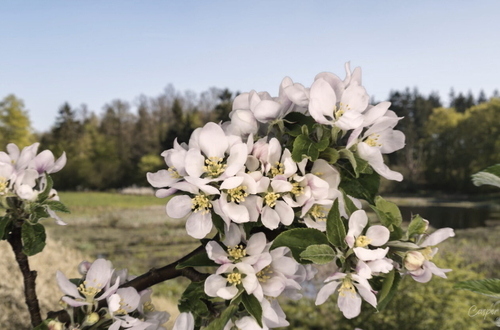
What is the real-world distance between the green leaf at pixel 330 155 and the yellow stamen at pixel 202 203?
179 mm

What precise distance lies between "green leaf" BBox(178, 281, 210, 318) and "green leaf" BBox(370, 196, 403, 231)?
29 centimetres

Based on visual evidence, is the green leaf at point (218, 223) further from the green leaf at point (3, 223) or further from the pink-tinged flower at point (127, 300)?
the green leaf at point (3, 223)

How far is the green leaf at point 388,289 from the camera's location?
557mm

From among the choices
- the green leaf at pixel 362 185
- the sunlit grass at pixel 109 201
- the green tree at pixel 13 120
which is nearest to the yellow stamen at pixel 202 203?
the green leaf at pixel 362 185

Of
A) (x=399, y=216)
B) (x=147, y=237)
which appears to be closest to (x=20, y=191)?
(x=399, y=216)

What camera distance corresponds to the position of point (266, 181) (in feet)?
1.90

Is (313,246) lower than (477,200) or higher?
higher

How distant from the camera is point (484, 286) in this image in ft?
1.99

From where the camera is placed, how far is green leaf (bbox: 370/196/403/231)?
22.7 inches

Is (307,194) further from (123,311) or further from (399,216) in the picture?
(123,311)

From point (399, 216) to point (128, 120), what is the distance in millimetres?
19013

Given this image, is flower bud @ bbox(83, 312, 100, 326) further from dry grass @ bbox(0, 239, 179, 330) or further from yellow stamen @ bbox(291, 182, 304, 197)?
dry grass @ bbox(0, 239, 179, 330)

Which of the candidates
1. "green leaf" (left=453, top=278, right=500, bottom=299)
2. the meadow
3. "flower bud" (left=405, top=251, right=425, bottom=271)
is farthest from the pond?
"flower bud" (left=405, top=251, right=425, bottom=271)

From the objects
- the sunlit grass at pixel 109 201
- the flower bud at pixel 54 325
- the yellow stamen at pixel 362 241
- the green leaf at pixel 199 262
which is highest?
the yellow stamen at pixel 362 241
